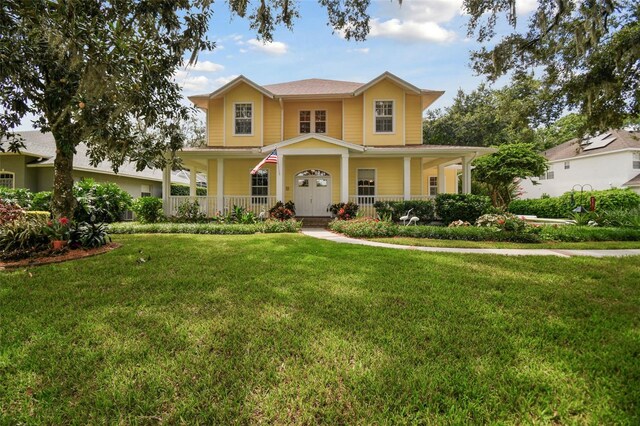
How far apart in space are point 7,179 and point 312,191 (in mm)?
16293

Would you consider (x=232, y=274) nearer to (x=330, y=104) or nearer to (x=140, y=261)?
(x=140, y=261)

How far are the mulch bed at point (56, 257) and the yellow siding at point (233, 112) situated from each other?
Answer: 10.1 metres

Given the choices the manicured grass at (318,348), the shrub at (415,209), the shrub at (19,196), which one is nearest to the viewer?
the manicured grass at (318,348)

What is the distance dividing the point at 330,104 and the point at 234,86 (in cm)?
503

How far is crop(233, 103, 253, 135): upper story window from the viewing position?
16.8m

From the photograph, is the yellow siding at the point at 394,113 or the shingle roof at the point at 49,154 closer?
the yellow siding at the point at 394,113

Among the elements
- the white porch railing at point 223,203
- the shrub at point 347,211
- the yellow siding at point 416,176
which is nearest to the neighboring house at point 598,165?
the yellow siding at point 416,176

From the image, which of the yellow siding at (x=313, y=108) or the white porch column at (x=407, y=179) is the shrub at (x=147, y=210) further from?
the white porch column at (x=407, y=179)

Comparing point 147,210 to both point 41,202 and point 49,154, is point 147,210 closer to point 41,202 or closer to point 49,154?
point 41,202

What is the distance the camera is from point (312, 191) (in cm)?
1669

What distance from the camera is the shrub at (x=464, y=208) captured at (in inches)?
536

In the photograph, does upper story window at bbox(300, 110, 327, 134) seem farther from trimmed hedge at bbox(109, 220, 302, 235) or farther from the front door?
trimmed hedge at bbox(109, 220, 302, 235)

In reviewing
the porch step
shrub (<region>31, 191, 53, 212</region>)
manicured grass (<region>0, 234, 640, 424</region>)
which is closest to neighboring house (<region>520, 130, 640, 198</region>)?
the porch step

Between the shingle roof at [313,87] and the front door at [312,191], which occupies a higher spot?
the shingle roof at [313,87]
